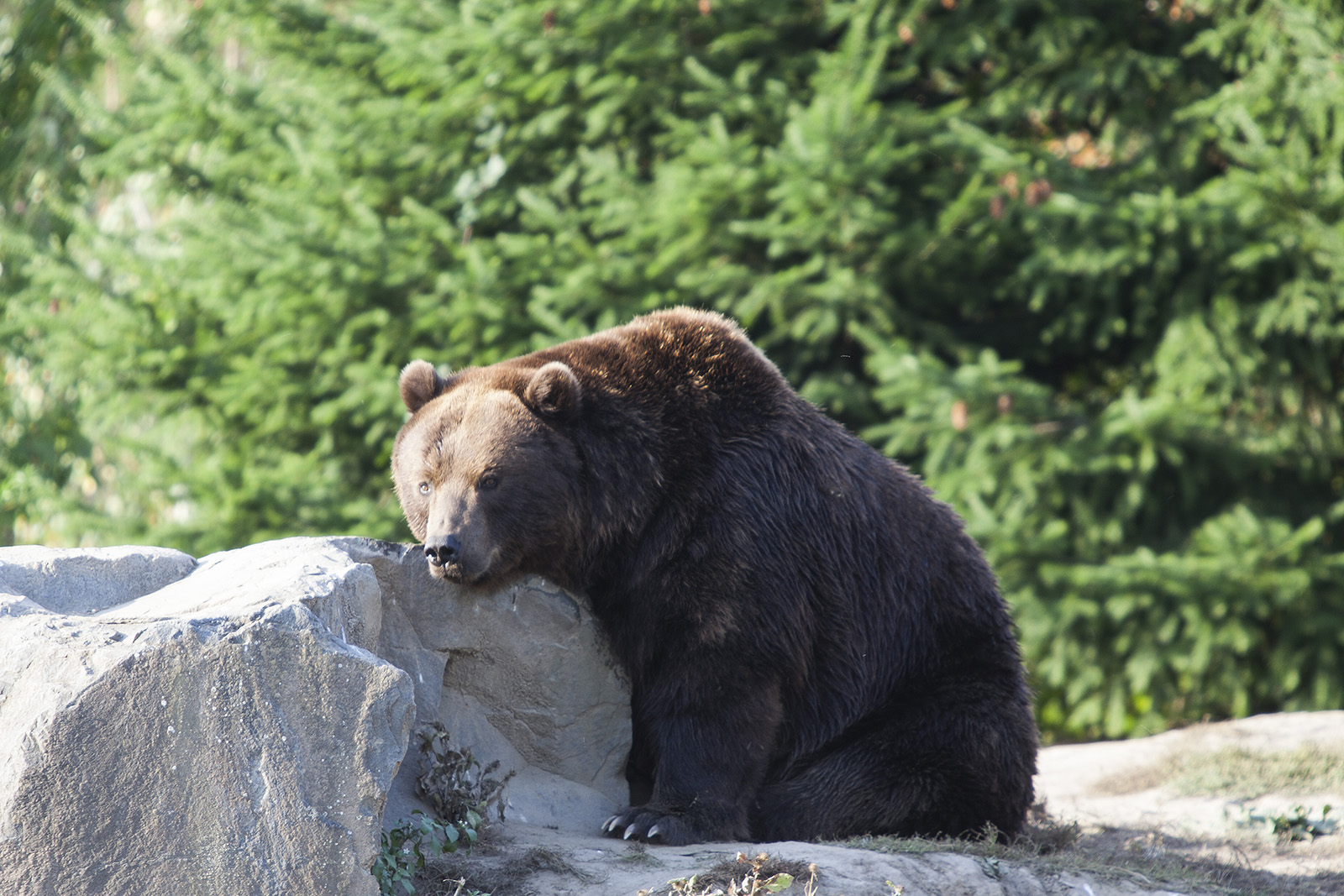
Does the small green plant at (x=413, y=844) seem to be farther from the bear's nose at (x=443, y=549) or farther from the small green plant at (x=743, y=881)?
the bear's nose at (x=443, y=549)

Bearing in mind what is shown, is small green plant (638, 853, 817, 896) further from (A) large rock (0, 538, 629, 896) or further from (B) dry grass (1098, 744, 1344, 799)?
(B) dry grass (1098, 744, 1344, 799)

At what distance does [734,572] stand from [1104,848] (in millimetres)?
2124

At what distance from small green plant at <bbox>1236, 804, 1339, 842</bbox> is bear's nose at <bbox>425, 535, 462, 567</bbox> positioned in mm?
3949

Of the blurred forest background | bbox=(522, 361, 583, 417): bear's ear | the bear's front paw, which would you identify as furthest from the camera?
the blurred forest background

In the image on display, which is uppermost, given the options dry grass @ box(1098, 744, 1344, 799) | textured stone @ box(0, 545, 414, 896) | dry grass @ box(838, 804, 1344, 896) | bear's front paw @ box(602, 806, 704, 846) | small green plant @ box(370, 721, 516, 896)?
textured stone @ box(0, 545, 414, 896)

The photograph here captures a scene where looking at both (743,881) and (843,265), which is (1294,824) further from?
(843,265)

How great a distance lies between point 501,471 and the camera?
13.9 feet

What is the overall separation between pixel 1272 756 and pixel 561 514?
426 cm

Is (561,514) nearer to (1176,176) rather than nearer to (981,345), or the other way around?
(981,345)

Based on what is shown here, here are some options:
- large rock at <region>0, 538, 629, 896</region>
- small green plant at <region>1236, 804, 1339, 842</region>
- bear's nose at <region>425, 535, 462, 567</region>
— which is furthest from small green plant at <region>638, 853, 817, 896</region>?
small green plant at <region>1236, 804, 1339, 842</region>

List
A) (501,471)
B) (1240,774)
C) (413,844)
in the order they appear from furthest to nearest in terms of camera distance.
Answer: (1240,774), (501,471), (413,844)

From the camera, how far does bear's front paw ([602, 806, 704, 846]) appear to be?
4.10m

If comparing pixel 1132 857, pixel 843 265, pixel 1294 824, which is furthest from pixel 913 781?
pixel 843 265

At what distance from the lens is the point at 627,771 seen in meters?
4.65
